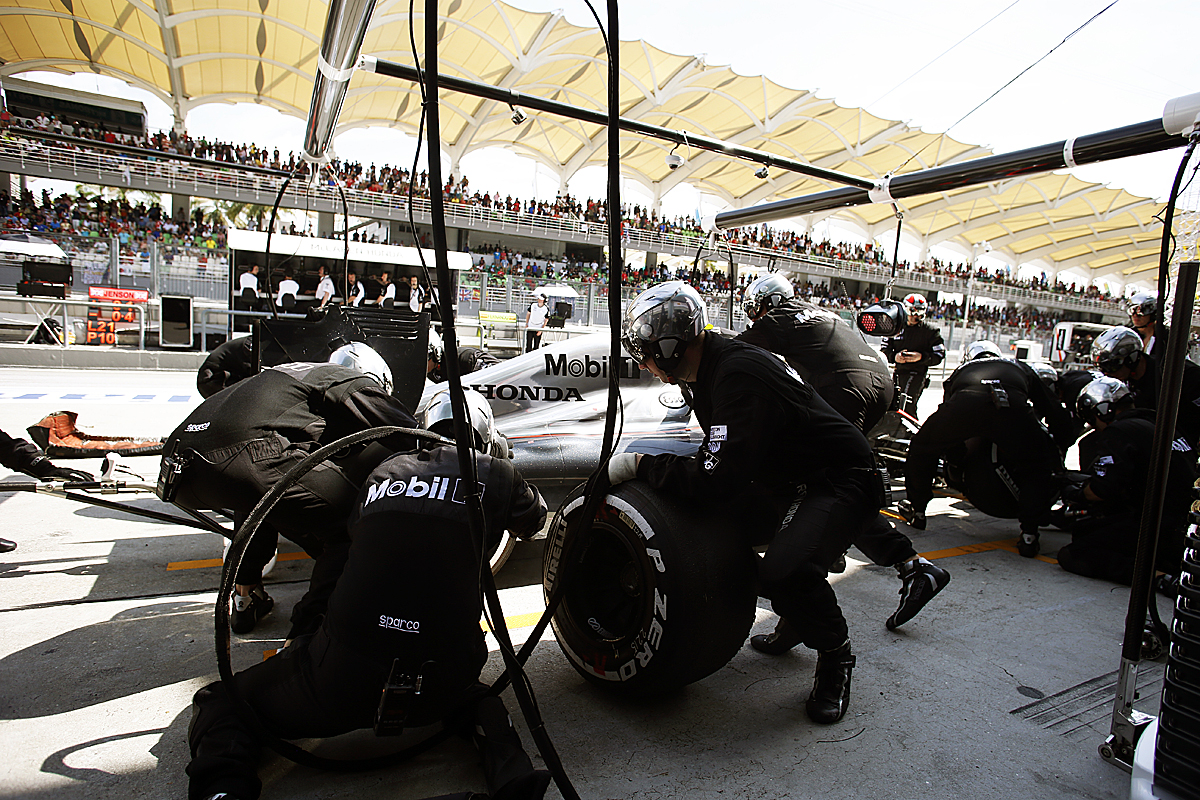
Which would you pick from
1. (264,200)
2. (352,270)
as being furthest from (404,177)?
(352,270)

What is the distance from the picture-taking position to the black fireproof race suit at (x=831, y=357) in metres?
5.05

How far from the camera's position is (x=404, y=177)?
36812 mm

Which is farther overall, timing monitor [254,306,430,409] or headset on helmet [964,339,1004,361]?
timing monitor [254,306,430,409]

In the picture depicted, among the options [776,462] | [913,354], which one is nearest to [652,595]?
[776,462]

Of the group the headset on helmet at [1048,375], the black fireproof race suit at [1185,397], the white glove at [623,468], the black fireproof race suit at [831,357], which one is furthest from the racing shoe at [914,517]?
the white glove at [623,468]

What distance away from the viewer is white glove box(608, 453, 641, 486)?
2.90 m

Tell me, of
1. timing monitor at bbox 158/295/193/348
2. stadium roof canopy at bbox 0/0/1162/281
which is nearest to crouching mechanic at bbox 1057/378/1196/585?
timing monitor at bbox 158/295/193/348

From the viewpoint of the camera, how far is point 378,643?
2170mm

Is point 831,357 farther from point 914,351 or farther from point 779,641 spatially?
point 914,351

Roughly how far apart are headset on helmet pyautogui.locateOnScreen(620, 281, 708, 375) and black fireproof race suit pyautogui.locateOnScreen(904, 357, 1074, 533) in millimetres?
3412

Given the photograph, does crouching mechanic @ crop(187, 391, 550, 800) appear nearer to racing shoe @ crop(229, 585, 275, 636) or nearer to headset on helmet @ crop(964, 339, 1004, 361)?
racing shoe @ crop(229, 585, 275, 636)

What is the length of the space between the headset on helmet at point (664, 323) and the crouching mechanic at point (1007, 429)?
11.2 ft

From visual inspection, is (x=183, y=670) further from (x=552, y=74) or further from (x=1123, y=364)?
(x=552, y=74)

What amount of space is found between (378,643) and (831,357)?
3.91m
